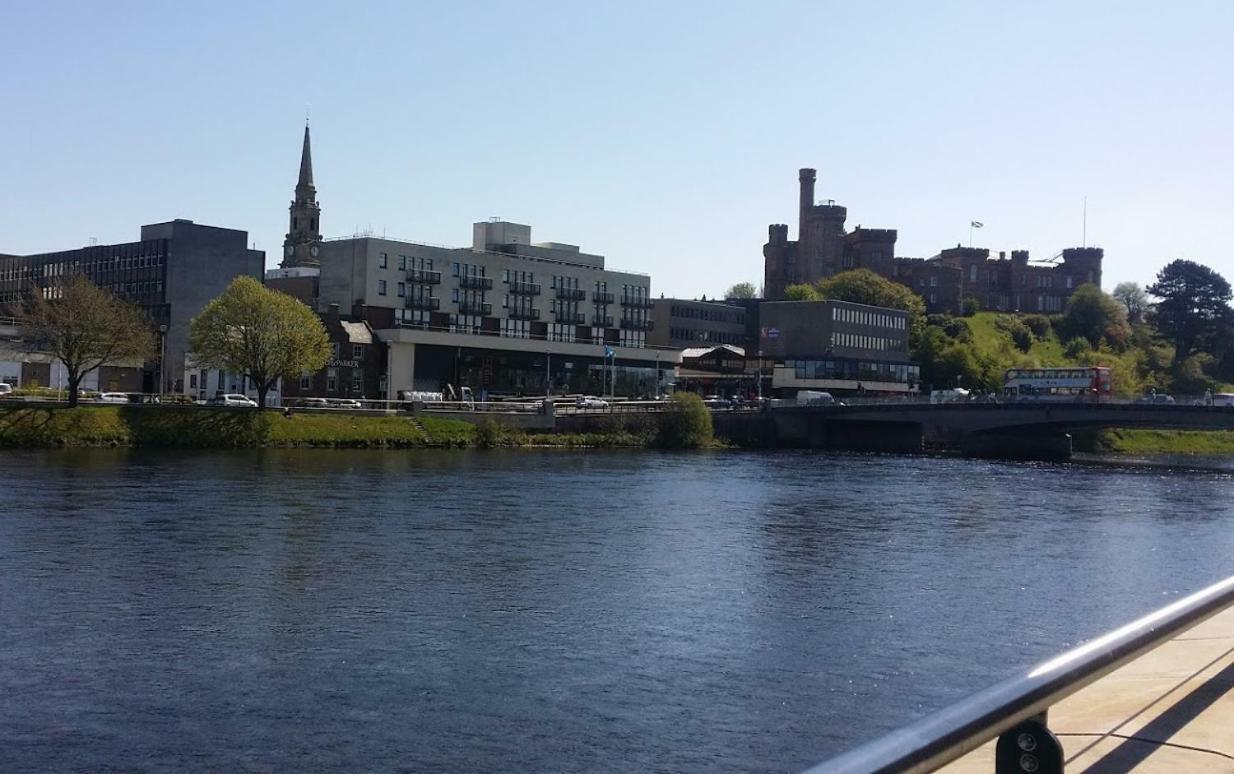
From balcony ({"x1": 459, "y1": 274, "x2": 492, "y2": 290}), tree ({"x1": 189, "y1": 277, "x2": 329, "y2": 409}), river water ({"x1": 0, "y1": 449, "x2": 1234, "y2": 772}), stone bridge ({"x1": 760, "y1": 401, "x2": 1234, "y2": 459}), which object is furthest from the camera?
balcony ({"x1": 459, "y1": 274, "x2": 492, "y2": 290})

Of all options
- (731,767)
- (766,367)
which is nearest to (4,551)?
(731,767)

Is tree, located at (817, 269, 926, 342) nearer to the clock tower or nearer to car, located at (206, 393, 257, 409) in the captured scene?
the clock tower

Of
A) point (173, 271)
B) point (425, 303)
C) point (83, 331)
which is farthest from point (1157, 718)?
point (173, 271)

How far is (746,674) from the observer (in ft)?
79.3

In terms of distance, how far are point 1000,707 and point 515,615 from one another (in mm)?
23215

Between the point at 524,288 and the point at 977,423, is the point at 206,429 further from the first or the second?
the point at 977,423

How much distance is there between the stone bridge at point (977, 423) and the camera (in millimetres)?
105375

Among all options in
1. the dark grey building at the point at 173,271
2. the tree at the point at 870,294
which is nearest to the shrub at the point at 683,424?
the dark grey building at the point at 173,271

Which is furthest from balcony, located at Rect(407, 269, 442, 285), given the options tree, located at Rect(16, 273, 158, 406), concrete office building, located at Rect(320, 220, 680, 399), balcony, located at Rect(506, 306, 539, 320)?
tree, located at Rect(16, 273, 158, 406)

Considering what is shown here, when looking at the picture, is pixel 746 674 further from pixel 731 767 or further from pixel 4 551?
pixel 4 551

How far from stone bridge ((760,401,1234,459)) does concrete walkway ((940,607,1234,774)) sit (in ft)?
319

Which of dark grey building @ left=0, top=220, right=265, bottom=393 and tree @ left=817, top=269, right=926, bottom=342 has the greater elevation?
tree @ left=817, top=269, right=926, bottom=342

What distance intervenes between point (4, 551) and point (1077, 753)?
33.4 m

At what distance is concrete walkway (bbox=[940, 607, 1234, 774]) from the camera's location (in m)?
9.27
